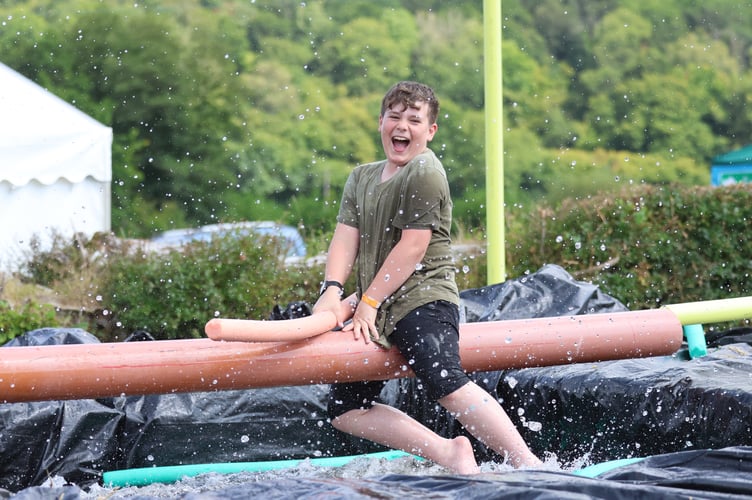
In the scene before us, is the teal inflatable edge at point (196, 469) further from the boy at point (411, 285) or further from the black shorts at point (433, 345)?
the black shorts at point (433, 345)

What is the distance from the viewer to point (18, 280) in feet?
21.3

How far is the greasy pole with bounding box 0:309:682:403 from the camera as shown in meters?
3.01

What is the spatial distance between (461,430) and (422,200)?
4.68 feet

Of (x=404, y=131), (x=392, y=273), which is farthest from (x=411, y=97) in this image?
(x=392, y=273)

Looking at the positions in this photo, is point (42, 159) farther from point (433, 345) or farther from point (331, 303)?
point (433, 345)

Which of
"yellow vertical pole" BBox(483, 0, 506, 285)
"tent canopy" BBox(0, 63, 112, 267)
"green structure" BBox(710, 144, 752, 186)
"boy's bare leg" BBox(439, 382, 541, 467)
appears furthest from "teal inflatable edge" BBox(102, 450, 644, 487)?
"green structure" BBox(710, 144, 752, 186)

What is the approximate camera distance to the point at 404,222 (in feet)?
10.4

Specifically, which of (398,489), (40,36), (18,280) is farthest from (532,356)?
(40,36)

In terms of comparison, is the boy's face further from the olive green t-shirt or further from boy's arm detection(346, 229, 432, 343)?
boy's arm detection(346, 229, 432, 343)

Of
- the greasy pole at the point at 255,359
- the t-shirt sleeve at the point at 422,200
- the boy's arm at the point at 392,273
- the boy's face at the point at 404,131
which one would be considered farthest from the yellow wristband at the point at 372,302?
the boy's face at the point at 404,131

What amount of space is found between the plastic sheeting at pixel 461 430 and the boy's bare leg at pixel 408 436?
0.71m

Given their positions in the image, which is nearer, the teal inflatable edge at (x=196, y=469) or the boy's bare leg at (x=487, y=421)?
the boy's bare leg at (x=487, y=421)

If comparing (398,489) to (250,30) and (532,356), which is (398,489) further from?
(250,30)

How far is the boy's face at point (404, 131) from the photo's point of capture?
3260 millimetres
